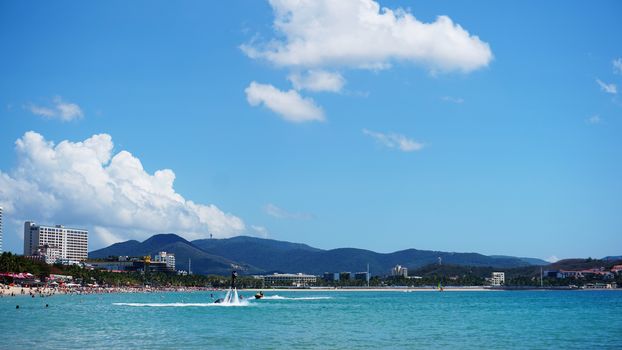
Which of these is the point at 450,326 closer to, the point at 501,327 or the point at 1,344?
the point at 501,327

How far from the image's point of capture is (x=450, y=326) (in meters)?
85.9

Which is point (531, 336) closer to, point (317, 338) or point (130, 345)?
point (317, 338)

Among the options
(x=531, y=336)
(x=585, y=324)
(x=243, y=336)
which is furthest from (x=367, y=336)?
(x=585, y=324)

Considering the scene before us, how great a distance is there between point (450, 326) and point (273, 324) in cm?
2007

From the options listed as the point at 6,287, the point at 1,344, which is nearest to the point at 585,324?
the point at 1,344

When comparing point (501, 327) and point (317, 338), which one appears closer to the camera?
point (317, 338)

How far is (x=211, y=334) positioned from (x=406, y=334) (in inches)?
730

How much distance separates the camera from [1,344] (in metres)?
57.9

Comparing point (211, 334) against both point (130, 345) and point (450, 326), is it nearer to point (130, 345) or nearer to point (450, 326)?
point (130, 345)

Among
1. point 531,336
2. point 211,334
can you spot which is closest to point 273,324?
point 211,334

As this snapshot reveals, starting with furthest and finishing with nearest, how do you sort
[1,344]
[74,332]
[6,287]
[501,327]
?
[6,287]
[501,327]
[74,332]
[1,344]


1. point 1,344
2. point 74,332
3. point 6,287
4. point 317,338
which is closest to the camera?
point 1,344

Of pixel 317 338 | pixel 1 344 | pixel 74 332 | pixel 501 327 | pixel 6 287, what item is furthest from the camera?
pixel 6 287

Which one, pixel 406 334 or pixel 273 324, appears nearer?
pixel 406 334
